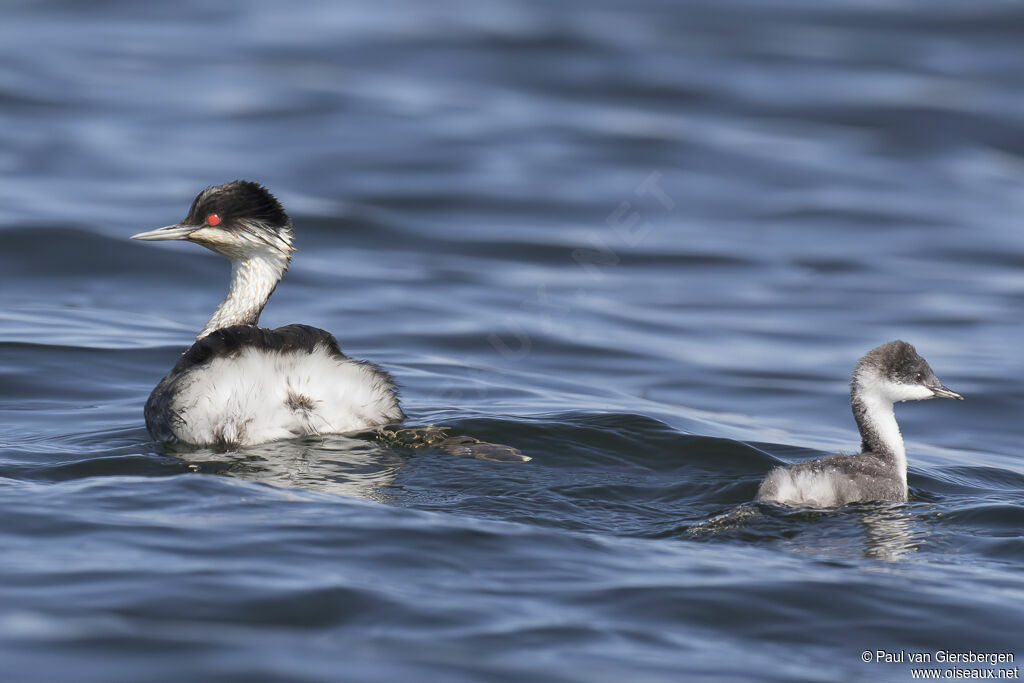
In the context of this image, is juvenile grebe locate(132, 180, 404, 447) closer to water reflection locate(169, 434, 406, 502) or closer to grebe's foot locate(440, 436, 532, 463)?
water reflection locate(169, 434, 406, 502)

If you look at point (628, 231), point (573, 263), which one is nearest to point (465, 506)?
point (573, 263)

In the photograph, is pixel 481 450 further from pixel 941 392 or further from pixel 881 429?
pixel 941 392

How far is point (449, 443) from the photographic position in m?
7.34

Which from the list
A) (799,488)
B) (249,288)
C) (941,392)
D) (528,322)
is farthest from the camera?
(528,322)

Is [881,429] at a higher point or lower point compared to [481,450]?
higher

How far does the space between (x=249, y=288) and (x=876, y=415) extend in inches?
138

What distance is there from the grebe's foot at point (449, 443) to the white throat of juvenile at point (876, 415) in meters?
1.71

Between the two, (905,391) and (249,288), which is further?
(249,288)

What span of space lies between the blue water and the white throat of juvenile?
0.99 feet

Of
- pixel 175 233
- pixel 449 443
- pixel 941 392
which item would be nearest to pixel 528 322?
pixel 175 233

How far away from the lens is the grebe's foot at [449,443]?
285 inches

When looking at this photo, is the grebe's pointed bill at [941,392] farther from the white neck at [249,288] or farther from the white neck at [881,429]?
the white neck at [249,288]

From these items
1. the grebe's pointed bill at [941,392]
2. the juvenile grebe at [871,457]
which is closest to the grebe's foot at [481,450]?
the juvenile grebe at [871,457]

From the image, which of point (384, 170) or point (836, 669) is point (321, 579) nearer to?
point (836, 669)
